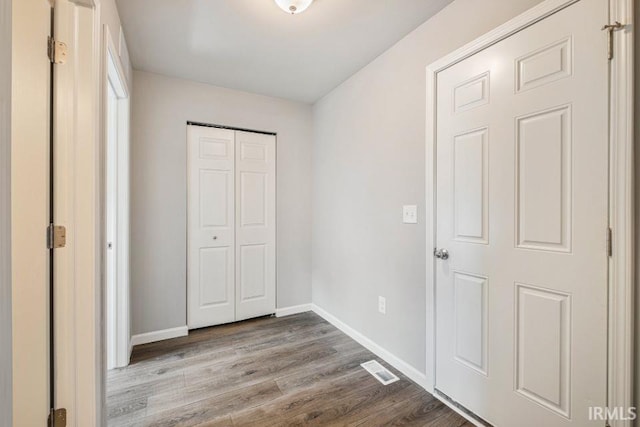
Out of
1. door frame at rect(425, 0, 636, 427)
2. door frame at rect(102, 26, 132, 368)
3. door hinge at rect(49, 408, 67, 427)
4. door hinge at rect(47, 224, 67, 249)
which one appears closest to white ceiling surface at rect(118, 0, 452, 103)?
door frame at rect(102, 26, 132, 368)

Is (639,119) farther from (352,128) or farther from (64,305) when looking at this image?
(64,305)

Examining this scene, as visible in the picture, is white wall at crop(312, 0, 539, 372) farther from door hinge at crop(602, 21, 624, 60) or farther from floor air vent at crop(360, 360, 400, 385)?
door hinge at crop(602, 21, 624, 60)

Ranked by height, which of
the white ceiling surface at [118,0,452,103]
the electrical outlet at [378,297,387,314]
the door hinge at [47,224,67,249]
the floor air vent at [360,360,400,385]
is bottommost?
the floor air vent at [360,360,400,385]

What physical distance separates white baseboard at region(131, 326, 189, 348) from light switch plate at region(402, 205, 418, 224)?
2278mm

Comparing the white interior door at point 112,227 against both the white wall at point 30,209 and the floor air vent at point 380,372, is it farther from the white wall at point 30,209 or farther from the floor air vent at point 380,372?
the floor air vent at point 380,372

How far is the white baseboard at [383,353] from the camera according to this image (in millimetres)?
1924

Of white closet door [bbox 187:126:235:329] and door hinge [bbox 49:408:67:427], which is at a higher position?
white closet door [bbox 187:126:235:329]

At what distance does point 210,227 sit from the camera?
2846 millimetres

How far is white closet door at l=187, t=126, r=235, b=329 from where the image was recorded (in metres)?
2.77

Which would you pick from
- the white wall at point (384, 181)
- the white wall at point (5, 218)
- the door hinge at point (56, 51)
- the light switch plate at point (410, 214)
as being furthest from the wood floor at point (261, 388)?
the door hinge at point (56, 51)

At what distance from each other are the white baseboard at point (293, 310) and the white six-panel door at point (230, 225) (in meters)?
0.09

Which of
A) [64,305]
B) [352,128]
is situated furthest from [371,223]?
[64,305]

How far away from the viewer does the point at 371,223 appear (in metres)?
2.41

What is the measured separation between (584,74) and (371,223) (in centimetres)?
155
